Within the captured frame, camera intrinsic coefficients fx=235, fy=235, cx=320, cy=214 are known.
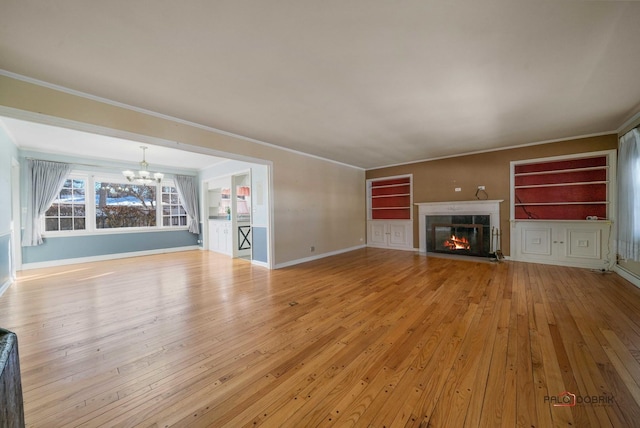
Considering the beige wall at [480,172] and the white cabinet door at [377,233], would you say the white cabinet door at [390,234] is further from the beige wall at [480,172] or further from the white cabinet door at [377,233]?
the beige wall at [480,172]

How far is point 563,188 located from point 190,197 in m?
9.61

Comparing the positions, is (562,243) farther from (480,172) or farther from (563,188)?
(480,172)

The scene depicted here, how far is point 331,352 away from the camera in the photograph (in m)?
1.99

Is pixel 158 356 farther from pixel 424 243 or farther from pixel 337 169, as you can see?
pixel 424 243

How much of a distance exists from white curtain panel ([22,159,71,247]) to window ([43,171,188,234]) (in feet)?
0.93

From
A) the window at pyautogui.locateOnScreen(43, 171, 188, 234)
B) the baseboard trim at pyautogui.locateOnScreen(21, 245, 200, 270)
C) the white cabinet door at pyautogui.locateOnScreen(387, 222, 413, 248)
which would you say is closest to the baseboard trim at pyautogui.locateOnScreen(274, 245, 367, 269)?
the white cabinet door at pyautogui.locateOnScreen(387, 222, 413, 248)

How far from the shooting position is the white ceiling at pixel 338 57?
1.64m

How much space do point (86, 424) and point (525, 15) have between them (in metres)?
3.85

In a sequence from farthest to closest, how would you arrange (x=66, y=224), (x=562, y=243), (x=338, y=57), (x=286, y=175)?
1. (x=66, y=224)
2. (x=286, y=175)
3. (x=562, y=243)
4. (x=338, y=57)

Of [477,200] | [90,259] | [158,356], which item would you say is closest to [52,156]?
[90,259]

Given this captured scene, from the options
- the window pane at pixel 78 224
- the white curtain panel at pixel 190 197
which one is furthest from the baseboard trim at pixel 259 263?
the window pane at pixel 78 224

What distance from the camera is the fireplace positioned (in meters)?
5.54

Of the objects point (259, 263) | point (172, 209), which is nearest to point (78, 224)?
point (172, 209)

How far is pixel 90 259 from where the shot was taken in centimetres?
583
